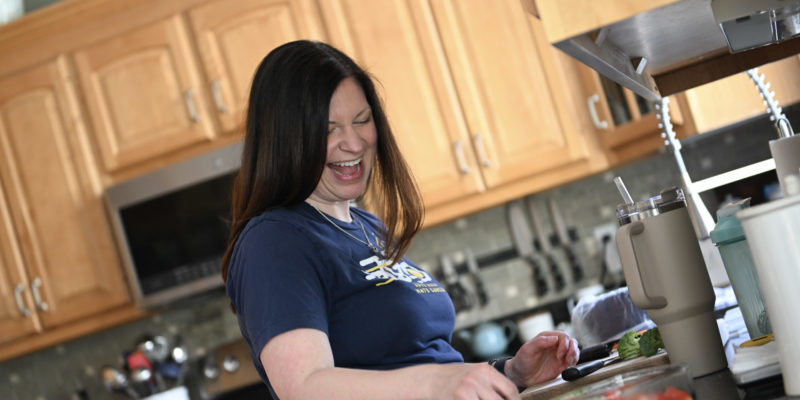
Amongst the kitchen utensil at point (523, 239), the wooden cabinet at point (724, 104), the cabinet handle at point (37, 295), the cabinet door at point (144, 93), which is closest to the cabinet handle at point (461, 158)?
the kitchen utensil at point (523, 239)

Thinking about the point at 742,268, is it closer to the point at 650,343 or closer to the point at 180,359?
the point at 650,343

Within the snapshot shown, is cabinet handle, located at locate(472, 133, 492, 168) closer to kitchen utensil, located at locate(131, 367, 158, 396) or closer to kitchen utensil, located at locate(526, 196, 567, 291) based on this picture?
kitchen utensil, located at locate(526, 196, 567, 291)

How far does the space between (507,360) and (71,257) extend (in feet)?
7.56

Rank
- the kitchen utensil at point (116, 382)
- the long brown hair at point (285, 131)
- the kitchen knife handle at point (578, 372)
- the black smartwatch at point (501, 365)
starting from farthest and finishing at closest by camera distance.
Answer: the kitchen utensil at point (116, 382)
the black smartwatch at point (501, 365)
the long brown hair at point (285, 131)
the kitchen knife handle at point (578, 372)

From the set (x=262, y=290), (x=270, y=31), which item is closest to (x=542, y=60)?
(x=270, y=31)

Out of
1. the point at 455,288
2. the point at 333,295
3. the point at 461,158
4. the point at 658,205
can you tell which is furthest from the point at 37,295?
the point at 658,205

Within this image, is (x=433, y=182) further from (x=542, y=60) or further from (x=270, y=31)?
(x=270, y=31)

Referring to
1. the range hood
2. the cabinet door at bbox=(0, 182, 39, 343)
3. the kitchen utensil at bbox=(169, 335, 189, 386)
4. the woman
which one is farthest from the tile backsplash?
the woman

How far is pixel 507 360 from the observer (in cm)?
138

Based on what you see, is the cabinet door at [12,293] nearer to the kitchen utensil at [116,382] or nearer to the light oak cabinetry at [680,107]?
the kitchen utensil at [116,382]

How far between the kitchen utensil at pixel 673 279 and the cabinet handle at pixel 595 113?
72.7 inches

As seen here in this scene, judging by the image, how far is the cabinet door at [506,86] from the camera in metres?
2.90

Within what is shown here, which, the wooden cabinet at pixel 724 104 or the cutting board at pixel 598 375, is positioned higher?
the wooden cabinet at pixel 724 104

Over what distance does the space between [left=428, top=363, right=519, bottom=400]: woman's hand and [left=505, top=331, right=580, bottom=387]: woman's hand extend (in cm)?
35
